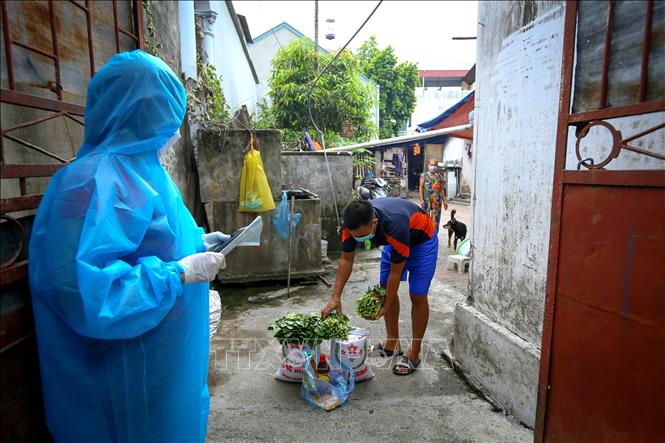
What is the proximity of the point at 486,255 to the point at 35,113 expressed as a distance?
9.60ft

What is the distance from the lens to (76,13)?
196 centimetres

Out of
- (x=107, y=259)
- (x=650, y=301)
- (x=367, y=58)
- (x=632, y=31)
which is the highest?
(x=367, y=58)

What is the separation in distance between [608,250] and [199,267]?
1660 mm

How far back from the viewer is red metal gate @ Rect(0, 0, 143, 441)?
1.37m

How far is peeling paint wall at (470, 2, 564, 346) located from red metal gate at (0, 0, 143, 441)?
2490mm

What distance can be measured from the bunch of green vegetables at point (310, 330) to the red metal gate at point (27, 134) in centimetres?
175

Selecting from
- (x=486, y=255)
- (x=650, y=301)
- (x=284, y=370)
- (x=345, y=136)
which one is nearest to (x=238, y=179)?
(x=284, y=370)

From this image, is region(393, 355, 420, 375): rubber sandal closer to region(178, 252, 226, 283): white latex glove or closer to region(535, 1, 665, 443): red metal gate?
region(535, 1, 665, 443): red metal gate

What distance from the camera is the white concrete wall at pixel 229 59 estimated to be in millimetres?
8992

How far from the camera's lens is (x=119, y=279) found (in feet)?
4.27

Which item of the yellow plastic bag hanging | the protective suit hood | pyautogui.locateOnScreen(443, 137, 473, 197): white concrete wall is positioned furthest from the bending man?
pyautogui.locateOnScreen(443, 137, 473, 197): white concrete wall

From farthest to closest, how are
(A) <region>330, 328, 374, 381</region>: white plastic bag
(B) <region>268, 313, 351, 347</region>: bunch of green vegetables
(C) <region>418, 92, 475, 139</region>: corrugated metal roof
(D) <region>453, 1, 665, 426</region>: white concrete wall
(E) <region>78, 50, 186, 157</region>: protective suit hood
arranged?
(C) <region>418, 92, 475, 139</region>: corrugated metal roof
(A) <region>330, 328, 374, 381</region>: white plastic bag
(B) <region>268, 313, 351, 347</region>: bunch of green vegetables
(D) <region>453, 1, 665, 426</region>: white concrete wall
(E) <region>78, 50, 186, 157</region>: protective suit hood

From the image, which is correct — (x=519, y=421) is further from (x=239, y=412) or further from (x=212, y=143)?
(x=212, y=143)

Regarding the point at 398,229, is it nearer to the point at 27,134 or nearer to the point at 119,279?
the point at 119,279
